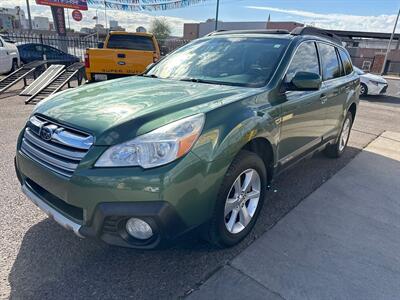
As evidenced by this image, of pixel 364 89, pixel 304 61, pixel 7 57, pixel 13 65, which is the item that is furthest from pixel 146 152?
pixel 364 89

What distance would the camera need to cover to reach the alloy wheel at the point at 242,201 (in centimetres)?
257

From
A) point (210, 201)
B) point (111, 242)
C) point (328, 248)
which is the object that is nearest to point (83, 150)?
point (111, 242)

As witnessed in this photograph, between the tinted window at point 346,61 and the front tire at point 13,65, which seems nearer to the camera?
the tinted window at point 346,61

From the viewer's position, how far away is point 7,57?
38.2ft

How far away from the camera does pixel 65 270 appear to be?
2.34 m

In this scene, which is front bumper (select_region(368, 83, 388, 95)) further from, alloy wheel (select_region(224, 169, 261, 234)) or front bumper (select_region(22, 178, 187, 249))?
front bumper (select_region(22, 178, 187, 249))

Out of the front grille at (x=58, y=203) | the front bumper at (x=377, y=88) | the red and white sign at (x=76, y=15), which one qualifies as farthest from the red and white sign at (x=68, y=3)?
the front grille at (x=58, y=203)

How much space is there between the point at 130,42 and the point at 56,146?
911 cm

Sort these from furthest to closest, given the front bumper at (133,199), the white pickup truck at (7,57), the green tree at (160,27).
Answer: the green tree at (160,27) → the white pickup truck at (7,57) → the front bumper at (133,199)

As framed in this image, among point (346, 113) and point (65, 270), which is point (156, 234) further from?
point (346, 113)

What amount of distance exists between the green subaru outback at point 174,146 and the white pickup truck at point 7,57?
10.3 m

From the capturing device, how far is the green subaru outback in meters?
1.99

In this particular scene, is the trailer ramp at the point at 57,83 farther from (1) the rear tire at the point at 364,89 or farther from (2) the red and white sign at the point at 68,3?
(2) the red and white sign at the point at 68,3

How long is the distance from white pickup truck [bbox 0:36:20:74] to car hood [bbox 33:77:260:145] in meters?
10.4
